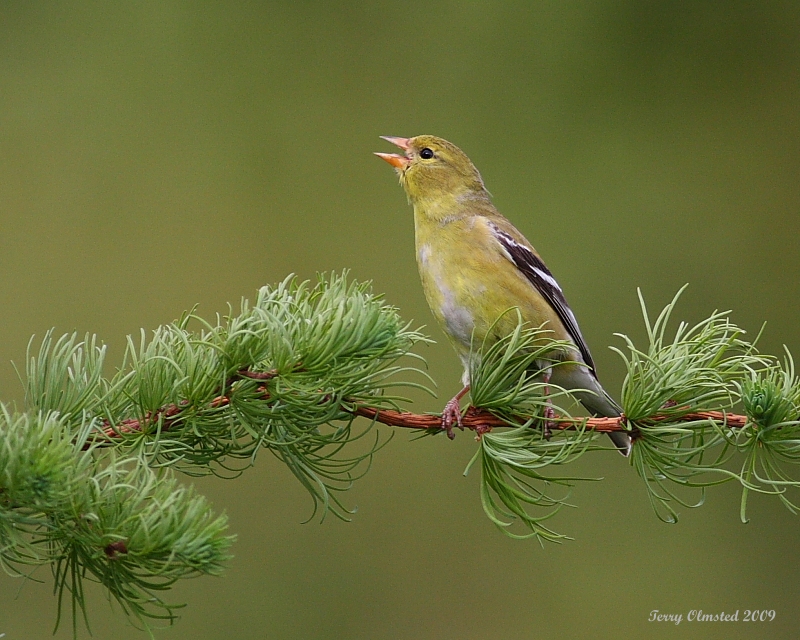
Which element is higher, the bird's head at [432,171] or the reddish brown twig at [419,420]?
the bird's head at [432,171]

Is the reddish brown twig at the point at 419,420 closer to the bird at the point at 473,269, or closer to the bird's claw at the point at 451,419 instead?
the bird's claw at the point at 451,419

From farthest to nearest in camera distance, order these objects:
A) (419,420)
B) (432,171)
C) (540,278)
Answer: (432,171) < (540,278) < (419,420)

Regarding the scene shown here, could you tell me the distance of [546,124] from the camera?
217 inches

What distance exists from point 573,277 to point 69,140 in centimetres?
308

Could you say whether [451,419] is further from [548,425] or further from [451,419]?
[548,425]

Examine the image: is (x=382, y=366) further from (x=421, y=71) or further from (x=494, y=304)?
(x=421, y=71)

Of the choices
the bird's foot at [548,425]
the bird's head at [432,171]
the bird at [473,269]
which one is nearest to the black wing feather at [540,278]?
the bird at [473,269]

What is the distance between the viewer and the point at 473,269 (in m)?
2.94

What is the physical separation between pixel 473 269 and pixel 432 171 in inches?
28.7

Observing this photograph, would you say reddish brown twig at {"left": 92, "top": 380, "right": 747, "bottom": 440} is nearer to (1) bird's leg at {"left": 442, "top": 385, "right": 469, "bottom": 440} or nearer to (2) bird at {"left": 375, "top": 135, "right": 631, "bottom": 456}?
(1) bird's leg at {"left": 442, "top": 385, "right": 469, "bottom": 440}

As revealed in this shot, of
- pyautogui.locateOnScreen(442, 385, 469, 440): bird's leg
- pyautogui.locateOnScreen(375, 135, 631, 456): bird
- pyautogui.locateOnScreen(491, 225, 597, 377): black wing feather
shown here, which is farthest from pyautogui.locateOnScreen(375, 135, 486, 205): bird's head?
pyautogui.locateOnScreen(442, 385, 469, 440): bird's leg

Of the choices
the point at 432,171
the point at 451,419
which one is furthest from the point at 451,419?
the point at 432,171

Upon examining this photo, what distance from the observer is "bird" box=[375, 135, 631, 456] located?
2824 mm

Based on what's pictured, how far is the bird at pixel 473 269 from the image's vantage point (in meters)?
2.82
